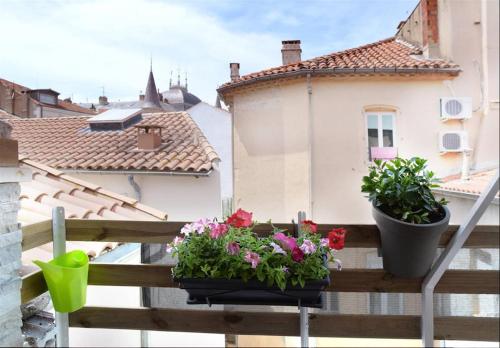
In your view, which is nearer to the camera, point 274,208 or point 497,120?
point 497,120

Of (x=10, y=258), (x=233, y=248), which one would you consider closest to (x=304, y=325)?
(x=233, y=248)

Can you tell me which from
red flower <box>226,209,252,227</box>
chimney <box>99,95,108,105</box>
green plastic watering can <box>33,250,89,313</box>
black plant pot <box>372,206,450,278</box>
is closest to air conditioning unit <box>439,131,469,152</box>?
black plant pot <box>372,206,450,278</box>

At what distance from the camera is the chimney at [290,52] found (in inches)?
64.0

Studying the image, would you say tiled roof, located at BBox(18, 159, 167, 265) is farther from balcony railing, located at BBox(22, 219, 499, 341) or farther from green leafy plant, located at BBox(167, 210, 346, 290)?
green leafy plant, located at BBox(167, 210, 346, 290)

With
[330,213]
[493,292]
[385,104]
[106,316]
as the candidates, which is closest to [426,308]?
[493,292]

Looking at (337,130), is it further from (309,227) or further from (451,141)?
(309,227)

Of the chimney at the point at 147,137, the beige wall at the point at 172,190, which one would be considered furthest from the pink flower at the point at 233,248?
the chimney at the point at 147,137

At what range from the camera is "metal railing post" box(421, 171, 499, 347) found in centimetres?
109

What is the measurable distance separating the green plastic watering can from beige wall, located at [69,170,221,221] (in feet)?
2.87

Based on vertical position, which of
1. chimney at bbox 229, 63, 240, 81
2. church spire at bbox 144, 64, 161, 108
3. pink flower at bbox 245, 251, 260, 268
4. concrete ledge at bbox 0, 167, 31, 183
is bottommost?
pink flower at bbox 245, 251, 260, 268

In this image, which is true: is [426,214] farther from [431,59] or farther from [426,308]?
[431,59]

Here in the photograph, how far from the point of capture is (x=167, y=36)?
1.68 m

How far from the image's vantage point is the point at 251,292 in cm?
111

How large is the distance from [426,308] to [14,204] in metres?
1.38
